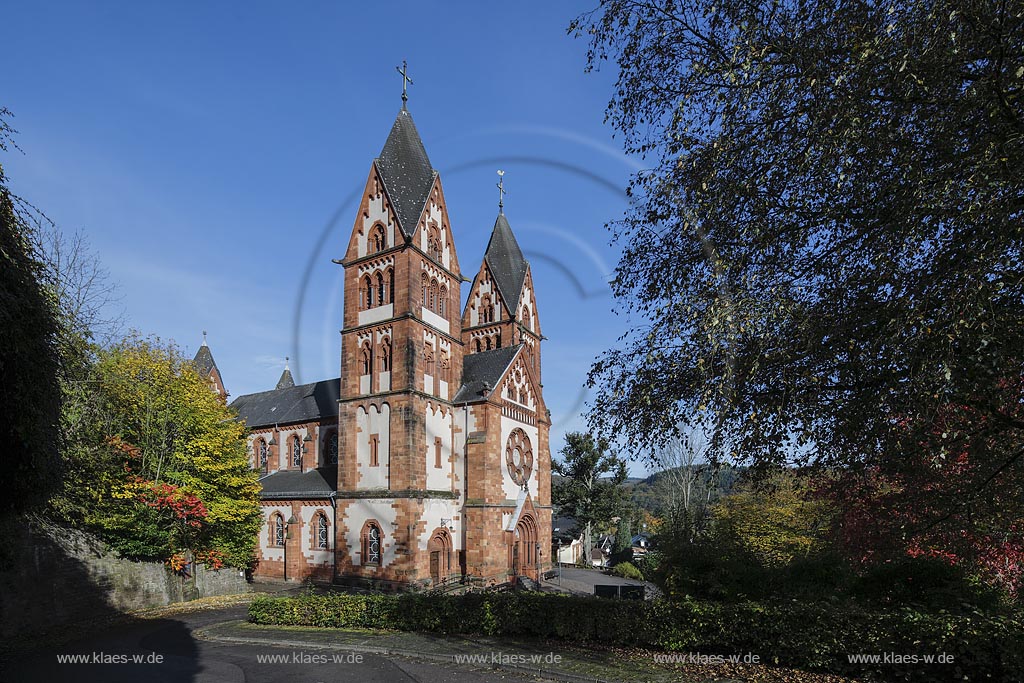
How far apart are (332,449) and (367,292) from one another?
10020 millimetres

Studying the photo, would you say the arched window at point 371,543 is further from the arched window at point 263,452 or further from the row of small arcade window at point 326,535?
the arched window at point 263,452

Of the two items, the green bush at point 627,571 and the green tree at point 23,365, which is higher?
the green tree at point 23,365

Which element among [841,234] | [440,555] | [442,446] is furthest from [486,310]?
[841,234]

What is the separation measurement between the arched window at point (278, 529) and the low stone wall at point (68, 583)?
21.8 ft

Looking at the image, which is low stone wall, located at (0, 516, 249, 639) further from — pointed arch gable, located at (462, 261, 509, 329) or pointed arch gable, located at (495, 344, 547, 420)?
pointed arch gable, located at (462, 261, 509, 329)

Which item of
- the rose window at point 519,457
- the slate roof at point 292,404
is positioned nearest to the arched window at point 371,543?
the rose window at point 519,457

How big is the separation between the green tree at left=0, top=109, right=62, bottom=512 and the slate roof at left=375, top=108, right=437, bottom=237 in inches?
918

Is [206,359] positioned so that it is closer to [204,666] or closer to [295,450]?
[295,450]

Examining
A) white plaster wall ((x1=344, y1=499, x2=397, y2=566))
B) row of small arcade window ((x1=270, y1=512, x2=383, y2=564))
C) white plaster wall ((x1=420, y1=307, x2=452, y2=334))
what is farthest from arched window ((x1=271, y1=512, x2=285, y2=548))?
white plaster wall ((x1=420, y1=307, x2=452, y2=334))

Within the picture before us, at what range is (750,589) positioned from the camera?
554 inches

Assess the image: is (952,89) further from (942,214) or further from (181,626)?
(181,626)

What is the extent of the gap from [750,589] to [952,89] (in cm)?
1089

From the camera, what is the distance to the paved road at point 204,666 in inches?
510

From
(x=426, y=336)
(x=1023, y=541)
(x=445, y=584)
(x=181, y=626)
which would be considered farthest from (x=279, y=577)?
(x=1023, y=541)
